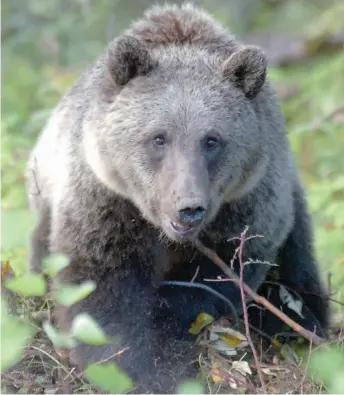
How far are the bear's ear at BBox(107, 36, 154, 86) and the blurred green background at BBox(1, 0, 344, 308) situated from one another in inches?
78.0

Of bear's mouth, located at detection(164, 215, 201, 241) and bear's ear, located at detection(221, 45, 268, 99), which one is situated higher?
bear's ear, located at detection(221, 45, 268, 99)

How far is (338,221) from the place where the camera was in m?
8.50

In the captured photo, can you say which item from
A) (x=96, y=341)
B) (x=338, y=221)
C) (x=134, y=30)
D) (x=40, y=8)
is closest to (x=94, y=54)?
(x=40, y=8)

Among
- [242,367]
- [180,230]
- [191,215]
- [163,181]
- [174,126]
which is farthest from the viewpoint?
[242,367]

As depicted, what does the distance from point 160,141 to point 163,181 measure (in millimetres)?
317

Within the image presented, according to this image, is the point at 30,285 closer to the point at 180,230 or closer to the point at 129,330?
the point at 180,230

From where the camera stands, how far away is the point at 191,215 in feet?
16.1

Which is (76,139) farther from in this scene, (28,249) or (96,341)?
(96,341)

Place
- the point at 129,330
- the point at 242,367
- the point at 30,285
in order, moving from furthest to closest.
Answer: the point at 129,330 < the point at 242,367 < the point at 30,285

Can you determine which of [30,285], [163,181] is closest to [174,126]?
[163,181]

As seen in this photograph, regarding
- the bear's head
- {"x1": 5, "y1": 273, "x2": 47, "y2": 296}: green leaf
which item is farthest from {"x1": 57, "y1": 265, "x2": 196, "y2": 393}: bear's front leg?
{"x1": 5, "y1": 273, "x2": 47, "y2": 296}: green leaf

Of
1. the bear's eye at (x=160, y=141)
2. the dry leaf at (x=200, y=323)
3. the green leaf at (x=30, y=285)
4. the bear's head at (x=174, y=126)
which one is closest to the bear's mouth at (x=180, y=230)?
the bear's head at (x=174, y=126)

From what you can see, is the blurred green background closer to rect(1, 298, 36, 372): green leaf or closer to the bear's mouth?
the bear's mouth

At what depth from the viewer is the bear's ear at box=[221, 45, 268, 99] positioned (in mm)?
5617
